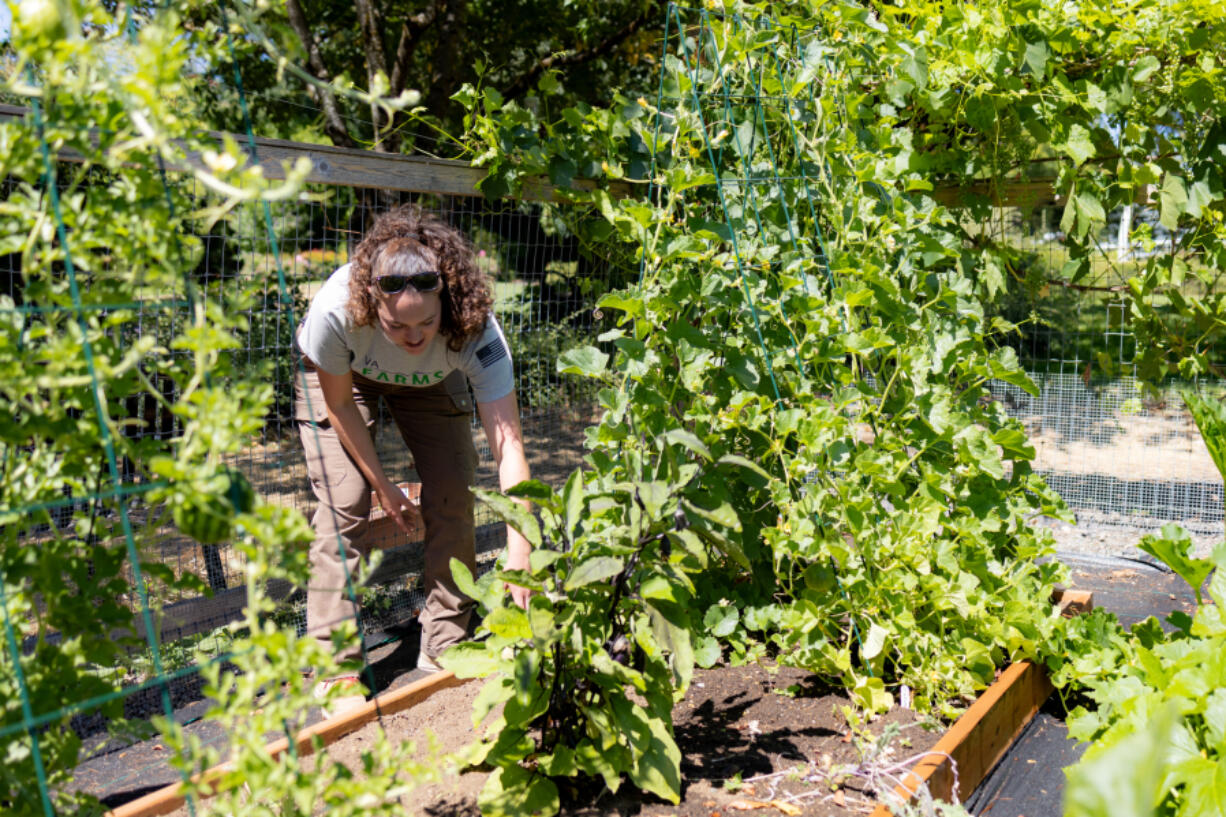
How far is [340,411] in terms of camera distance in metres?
2.75

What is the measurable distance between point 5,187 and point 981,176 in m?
3.45

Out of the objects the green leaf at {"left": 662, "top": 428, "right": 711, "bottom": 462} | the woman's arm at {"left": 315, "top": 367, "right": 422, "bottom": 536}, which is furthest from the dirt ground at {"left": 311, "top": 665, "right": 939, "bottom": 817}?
the green leaf at {"left": 662, "top": 428, "right": 711, "bottom": 462}

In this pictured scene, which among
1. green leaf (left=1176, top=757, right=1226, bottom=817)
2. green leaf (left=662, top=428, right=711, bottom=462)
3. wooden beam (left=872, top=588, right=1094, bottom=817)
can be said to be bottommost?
wooden beam (left=872, top=588, right=1094, bottom=817)

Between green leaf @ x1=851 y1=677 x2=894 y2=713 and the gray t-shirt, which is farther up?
the gray t-shirt

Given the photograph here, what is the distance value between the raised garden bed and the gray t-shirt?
2.92 ft

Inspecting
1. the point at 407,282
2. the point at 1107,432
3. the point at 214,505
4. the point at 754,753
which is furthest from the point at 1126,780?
the point at 1107,432

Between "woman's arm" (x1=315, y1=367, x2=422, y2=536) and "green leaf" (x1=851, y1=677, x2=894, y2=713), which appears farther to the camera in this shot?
"woman's arm" (x1=315, y1=367, x2=422, y2=536)

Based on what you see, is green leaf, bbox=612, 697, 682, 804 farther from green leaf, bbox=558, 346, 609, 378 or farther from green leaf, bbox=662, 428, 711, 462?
green leaf, bbox=558, 346, 609, 378

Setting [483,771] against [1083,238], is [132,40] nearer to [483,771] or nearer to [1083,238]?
[483,771]

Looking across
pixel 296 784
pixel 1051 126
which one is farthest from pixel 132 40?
pixel 1051 126

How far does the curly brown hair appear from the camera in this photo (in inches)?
99.7

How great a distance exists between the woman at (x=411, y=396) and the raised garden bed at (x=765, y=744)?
236mm

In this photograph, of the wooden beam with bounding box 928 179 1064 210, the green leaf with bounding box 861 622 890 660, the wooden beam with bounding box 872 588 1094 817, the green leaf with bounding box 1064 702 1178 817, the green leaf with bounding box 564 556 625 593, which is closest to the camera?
the green leaf with bounding box 1064 702 1178 817

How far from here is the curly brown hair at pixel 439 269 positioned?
8.31ft
